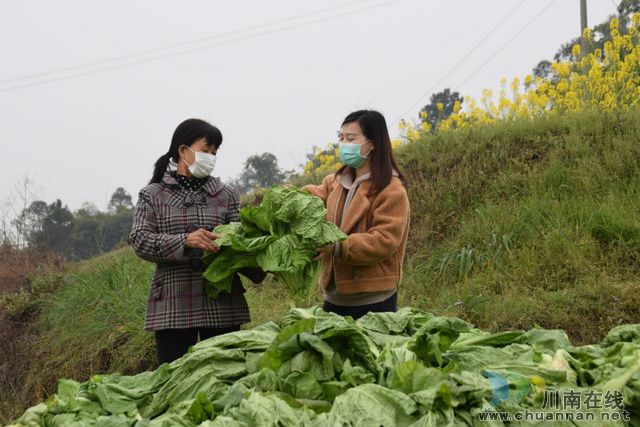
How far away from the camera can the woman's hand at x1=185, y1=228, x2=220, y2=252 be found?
9.73 ft

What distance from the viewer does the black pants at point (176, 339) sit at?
322 centimetres

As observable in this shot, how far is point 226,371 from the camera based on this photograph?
6.68 feet

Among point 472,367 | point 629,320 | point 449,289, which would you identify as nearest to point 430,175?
point 449,289

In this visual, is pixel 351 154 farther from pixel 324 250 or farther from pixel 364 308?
pixel 364 308

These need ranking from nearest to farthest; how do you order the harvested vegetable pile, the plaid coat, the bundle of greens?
1. the harvested vegetable pile
2. the bundle of greens
3. the plaid coat

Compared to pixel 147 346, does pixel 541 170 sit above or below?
above

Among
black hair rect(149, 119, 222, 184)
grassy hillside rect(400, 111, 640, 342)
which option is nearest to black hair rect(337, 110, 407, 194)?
black hair rect(149, 119, 222, 184)

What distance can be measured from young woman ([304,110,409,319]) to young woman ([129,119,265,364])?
49 centimetres

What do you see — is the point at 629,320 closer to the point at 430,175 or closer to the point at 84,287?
the point at 430,175

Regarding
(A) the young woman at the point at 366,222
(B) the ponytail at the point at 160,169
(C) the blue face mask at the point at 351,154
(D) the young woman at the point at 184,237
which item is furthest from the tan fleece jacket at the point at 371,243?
(B) the ponytail at the point at 160,169

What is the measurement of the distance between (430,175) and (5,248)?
27.3 ft

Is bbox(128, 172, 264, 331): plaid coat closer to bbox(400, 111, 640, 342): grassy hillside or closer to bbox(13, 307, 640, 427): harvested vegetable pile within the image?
bbox(13, 307, 640, 427): harvested vegetable pile

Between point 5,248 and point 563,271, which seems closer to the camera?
point 563,271

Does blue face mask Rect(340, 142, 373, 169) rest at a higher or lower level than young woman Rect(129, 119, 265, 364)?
higher
